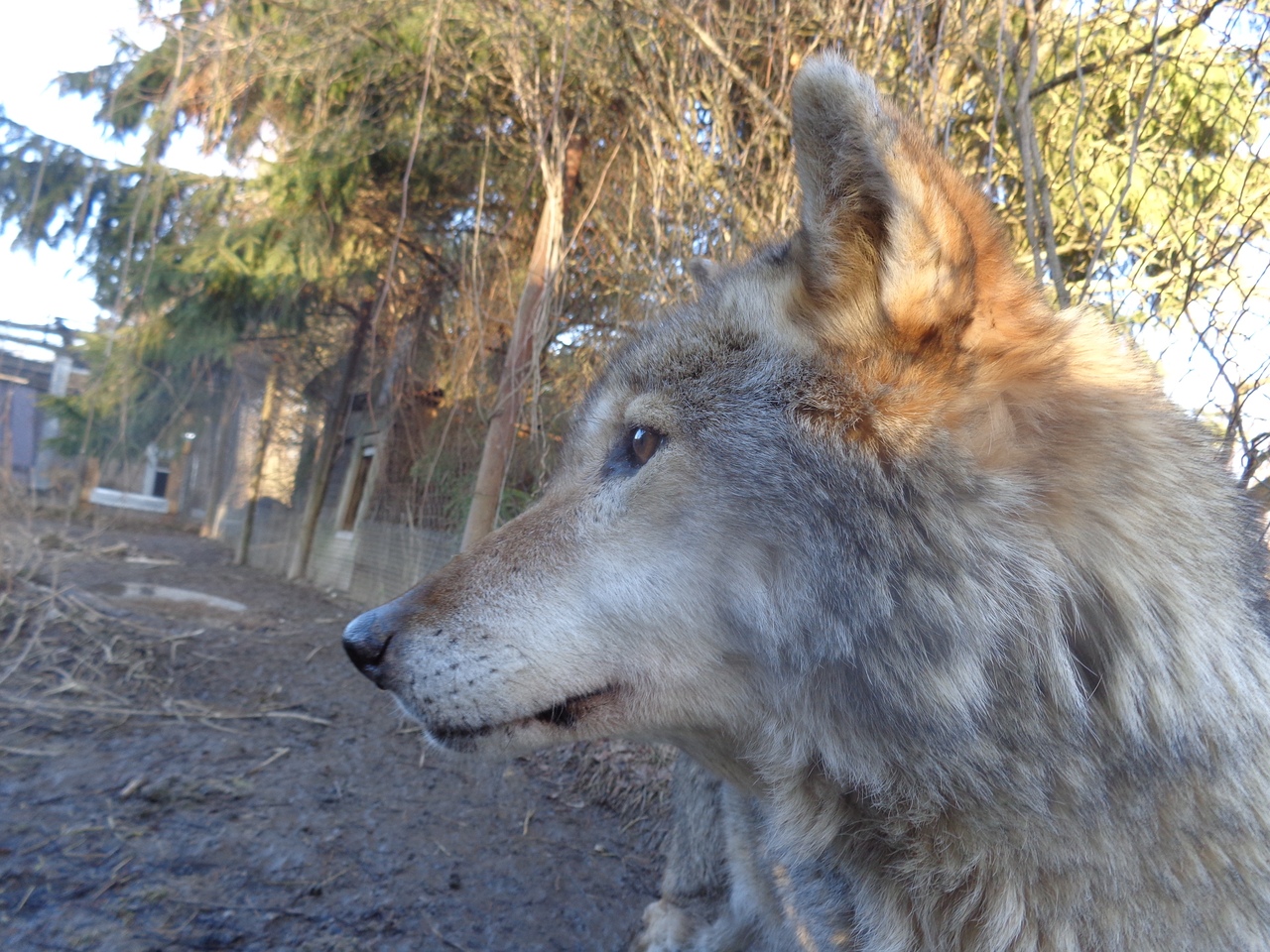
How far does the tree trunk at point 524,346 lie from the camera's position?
14.9 ft

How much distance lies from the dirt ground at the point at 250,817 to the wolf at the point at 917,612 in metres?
1.69

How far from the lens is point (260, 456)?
14.0m

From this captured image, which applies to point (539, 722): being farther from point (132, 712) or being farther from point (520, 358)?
point (132, 712)

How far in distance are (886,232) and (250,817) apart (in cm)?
342

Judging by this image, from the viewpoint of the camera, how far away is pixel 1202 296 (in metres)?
2.89

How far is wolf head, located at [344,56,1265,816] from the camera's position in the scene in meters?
1.27

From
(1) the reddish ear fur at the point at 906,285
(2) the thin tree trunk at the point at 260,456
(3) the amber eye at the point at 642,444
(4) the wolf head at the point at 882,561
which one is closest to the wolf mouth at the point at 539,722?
(4) the wolf head at the point at 882,561

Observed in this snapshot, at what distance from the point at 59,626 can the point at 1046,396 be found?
617 cm

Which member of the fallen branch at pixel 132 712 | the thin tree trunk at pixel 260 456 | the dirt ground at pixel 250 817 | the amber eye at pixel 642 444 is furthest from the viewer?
the thin tree trunk at pixel 260 456

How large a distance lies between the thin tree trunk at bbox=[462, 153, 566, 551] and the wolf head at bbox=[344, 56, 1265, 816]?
3.05 meters

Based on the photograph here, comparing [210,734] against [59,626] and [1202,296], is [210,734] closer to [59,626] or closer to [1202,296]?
[59,626]

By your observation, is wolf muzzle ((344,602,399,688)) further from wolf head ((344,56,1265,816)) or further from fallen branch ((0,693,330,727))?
fallen branch ((0,693,330,727))

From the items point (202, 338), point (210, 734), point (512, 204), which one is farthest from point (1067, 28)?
point (202, 338)

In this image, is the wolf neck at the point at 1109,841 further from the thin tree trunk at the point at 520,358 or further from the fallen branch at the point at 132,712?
the fallen branch at the point at 132,712
